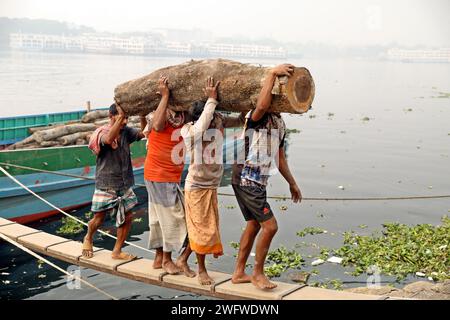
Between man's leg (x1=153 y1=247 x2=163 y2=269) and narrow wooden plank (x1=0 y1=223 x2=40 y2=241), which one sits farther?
narrow wooden plank (x1=0 y1=223 x2=40 y2=241)

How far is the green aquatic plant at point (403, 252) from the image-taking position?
948cm

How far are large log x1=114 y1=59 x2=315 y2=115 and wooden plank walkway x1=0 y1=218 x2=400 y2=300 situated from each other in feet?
5.45

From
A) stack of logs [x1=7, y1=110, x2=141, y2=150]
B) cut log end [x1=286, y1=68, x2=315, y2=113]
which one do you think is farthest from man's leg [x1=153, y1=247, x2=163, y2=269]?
stack of logs [x1=7, y1=110, x2=141, y2=150]

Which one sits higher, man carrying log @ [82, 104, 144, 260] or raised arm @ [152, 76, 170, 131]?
raised arm @ [152, 76, 170, 131]

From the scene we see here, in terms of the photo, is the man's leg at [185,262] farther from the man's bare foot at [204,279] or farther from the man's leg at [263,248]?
the man's leg at [263,248]

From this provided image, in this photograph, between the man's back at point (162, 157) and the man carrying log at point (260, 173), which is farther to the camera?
the man's back at point (162, 157)

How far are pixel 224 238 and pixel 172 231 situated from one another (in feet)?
21.1

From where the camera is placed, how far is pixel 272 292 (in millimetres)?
5137

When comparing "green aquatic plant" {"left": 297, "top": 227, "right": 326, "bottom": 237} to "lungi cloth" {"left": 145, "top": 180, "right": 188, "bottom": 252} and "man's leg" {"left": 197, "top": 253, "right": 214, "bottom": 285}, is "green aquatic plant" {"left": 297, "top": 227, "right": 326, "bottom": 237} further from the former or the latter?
"man's leg" {"left": 197, "top": 253, "right": 214, "bottom": 285}

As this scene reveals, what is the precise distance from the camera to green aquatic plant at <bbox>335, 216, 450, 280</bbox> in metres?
9.48

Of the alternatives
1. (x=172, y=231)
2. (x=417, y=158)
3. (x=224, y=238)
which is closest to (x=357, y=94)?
(x=417, y=158)

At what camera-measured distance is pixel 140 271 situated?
19.0 ft

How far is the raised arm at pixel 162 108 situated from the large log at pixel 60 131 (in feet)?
30.5

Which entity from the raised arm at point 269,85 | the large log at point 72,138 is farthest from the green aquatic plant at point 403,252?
the large log at point 72,138
